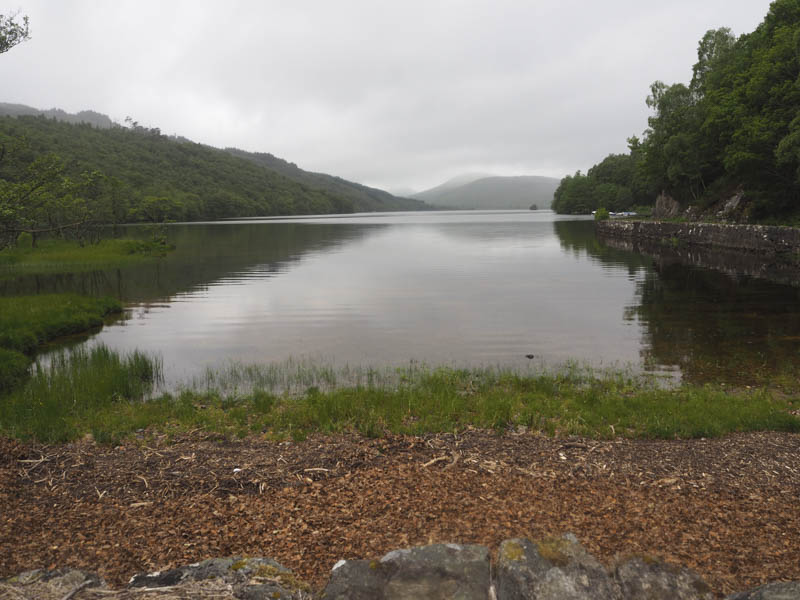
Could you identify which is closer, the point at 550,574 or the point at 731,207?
the point at 550,574

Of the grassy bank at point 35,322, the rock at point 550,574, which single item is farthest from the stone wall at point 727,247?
the grassy bank at point 35,322

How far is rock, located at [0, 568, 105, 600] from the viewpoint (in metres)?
4.94

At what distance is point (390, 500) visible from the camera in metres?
7.36

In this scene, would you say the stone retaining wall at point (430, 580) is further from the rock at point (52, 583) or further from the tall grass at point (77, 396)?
the tall grass at point (77, 396)

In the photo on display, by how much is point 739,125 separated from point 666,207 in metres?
46.2

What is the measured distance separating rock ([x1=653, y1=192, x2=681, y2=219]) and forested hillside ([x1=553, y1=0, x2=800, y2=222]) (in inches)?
51.4

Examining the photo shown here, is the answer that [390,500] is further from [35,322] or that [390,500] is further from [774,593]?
[35,322]

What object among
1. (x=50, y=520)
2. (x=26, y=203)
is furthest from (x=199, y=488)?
(x=26, y=203)

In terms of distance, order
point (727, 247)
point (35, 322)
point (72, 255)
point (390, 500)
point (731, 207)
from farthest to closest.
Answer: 1. point (731, 207)
2. point (727, 247)
3. point (72, 255)
4. point (35, 322)
5. point (390, 500)

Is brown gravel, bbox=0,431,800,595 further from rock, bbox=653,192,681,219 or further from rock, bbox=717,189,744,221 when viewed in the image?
rock, bbox=653,192,681,219

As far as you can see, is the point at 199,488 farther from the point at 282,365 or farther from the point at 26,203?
the point at 26,203

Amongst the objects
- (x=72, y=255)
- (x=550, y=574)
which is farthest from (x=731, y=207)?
(x=72, y=255)

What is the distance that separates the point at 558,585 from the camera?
5.05 meters

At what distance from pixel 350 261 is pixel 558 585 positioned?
50.3 m
